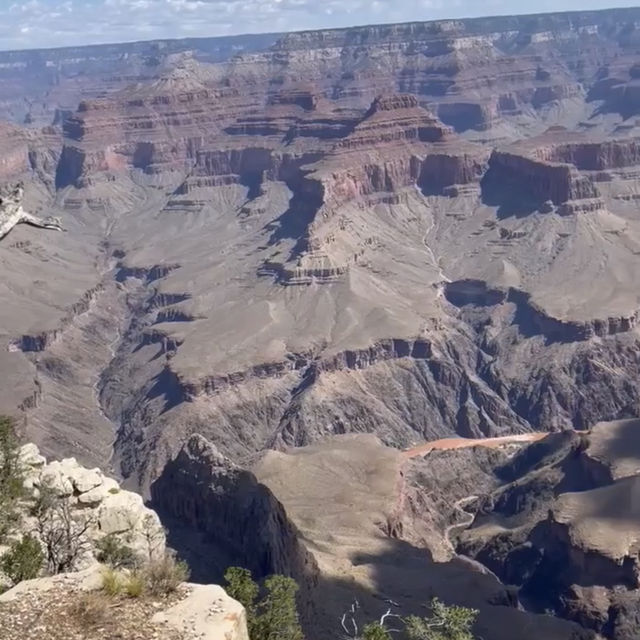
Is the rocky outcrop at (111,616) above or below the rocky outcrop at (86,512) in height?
above

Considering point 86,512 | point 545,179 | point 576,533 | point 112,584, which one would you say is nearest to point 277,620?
point 112,584

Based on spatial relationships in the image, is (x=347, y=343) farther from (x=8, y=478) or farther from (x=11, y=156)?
(x=11, y=156)

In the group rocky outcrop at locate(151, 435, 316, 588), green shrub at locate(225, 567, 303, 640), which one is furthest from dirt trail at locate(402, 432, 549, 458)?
green shrub at locate(225, 567, 303, 640)

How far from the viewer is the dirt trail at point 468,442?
90938mm

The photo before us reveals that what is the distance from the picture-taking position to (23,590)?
73.3 feet

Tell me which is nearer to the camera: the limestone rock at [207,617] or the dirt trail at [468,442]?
the limestone rock at [207,617]

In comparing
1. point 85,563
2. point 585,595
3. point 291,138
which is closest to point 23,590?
point 85,563

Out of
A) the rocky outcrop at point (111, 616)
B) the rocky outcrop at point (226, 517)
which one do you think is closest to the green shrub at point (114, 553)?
the rocky outcrop at point (111, 616)

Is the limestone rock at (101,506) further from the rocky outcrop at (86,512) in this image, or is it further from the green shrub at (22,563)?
the green shrub at (22,563)

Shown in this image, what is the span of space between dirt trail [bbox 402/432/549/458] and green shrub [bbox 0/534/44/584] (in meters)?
65.3

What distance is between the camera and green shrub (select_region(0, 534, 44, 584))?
24547 millimetres

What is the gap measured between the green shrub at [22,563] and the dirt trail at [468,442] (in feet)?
214

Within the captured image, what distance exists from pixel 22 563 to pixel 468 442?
7614 cm

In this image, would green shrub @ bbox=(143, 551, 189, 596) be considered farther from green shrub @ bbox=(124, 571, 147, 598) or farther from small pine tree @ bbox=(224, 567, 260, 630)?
small pine tree @ bbox=(224, 567, 260, 630)
